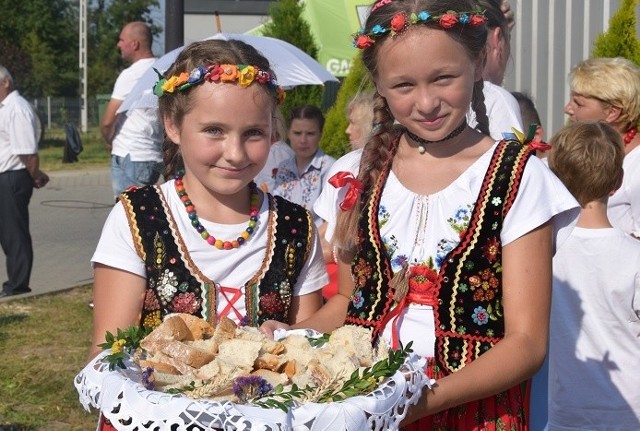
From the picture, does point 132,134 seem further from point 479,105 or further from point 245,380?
point 245,380

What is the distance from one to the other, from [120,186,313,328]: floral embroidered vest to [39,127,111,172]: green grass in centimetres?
2266

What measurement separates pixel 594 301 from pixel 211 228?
186cm

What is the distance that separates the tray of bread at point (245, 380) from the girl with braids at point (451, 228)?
0.31 m

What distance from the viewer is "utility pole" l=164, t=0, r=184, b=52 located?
8.34 metres

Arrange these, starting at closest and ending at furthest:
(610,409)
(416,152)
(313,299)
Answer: (416,152) → (313,299) → (610,409)

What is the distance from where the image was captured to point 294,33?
1157cm

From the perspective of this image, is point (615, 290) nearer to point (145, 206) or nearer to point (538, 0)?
point (145, 206)

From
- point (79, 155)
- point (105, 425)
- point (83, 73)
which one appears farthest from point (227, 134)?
point (83, 73)

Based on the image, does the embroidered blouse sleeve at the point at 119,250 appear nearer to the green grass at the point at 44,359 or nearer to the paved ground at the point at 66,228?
the green grass at the point at 44,359

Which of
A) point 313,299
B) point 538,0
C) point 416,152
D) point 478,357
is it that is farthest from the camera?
point 538,0

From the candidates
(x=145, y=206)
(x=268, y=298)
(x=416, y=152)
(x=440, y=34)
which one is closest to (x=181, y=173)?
(x=145, y=206)

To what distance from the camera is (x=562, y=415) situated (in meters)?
4.22

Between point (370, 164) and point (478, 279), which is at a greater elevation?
point (370, 164)

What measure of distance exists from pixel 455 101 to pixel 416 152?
0.26 m
